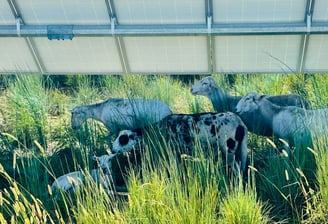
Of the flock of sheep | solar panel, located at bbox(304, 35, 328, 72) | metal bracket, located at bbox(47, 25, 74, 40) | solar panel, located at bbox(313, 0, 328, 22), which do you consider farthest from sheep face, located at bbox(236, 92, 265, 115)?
metal bracket, located at bbox(47, 25, 74, 40)

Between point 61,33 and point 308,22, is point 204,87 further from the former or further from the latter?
point 61,33

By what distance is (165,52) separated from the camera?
9617mm

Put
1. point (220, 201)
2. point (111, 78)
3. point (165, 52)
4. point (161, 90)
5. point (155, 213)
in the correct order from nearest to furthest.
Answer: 1. point (155, 213)
2. point (220, 201)
3. point (165, 52)
4. point (161, 90)
5. point (111, 78)

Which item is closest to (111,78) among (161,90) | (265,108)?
(161,90)

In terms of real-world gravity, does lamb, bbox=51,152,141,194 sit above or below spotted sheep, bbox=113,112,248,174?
below

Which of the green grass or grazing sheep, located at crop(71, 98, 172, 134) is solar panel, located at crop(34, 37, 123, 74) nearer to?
grazing sheep, located at crop(71, 98, 172, 134)

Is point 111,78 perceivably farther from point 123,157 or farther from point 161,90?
point 123,157

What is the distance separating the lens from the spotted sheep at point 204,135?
8.96 meters

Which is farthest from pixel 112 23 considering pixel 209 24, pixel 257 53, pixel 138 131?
pixel 257 53

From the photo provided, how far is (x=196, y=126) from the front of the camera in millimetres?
9125

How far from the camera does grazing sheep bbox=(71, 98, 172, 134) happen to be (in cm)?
991

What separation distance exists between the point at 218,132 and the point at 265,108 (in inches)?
35.7

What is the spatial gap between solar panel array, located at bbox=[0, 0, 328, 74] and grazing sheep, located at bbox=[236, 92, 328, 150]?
1.44 ft

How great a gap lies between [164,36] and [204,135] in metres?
1.33
